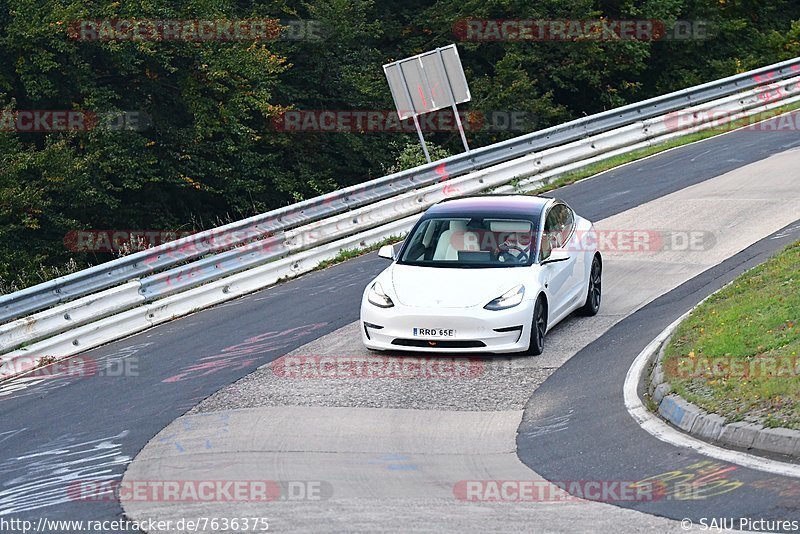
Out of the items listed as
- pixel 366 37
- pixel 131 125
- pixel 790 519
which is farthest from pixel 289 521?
pixel 366 37

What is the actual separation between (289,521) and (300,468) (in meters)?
1.42

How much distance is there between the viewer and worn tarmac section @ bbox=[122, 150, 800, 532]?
27.8ft

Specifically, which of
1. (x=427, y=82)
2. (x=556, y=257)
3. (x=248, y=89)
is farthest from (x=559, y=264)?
(x=248, y=89)

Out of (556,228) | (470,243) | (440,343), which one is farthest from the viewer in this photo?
(556,228)

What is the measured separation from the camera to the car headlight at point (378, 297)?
13.4 meters

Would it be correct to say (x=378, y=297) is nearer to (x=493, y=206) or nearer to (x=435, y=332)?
(x=435, y=332)

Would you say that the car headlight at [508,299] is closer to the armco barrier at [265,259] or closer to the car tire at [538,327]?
the car tire at [538,327]

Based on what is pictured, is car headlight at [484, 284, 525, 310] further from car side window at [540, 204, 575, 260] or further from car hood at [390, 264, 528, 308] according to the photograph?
car side window at [540, 204, 575, 260]

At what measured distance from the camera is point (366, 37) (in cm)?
3759

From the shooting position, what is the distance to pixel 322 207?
64.8ft

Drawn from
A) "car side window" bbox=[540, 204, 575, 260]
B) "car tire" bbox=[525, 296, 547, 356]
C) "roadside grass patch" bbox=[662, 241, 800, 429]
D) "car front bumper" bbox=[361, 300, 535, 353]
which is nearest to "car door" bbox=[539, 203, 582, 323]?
"car side window" bbox=[540, 204, 575, 260]

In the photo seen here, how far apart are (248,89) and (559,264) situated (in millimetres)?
20037

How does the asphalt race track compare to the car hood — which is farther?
the car hood

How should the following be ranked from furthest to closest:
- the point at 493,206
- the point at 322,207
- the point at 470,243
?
1. the point at 322,207
2. the point at 493,206
3. the point at 470,243
